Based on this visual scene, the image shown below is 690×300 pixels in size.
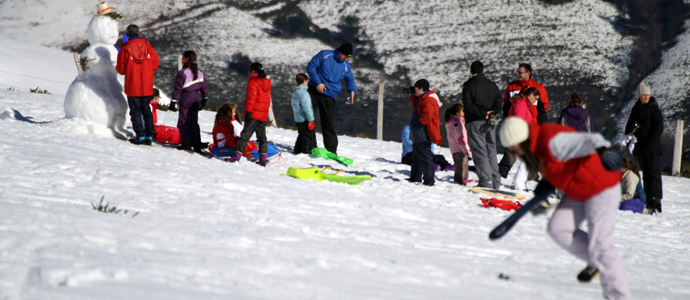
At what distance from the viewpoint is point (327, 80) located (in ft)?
25.9

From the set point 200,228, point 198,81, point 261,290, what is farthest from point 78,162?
point 261,290

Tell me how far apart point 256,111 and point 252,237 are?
3713mm

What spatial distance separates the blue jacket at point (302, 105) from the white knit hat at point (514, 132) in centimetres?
512

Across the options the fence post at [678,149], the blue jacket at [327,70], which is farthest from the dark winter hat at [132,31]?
the fence post at [678,149]

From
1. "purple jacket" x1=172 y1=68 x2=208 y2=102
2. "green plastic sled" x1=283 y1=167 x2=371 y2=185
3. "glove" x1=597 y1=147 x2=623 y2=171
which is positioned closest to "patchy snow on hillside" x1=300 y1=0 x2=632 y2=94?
"purple jacket" x1=172 y1=68 x2=208 y2=102

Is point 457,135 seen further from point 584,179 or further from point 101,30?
point 101,30

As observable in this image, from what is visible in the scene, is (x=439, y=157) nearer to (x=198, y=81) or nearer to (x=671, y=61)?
(x=198, y=81)

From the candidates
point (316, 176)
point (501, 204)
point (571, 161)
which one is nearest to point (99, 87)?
point (316, 176)

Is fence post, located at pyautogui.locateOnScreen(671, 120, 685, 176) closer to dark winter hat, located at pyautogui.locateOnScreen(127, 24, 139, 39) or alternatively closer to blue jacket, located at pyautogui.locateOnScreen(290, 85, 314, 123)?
blue jacket, located at pyautogui.locateOnScreen(290, 85, 314, 123)

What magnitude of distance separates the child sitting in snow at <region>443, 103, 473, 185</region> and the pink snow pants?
12.5 ft

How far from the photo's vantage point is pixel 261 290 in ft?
6.97

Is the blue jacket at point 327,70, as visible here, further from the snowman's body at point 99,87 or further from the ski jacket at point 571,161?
the ski jacket at point 571,161

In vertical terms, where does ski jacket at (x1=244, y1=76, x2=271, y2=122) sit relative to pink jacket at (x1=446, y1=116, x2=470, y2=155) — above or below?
above

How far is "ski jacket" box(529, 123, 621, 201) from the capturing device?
262 cm
